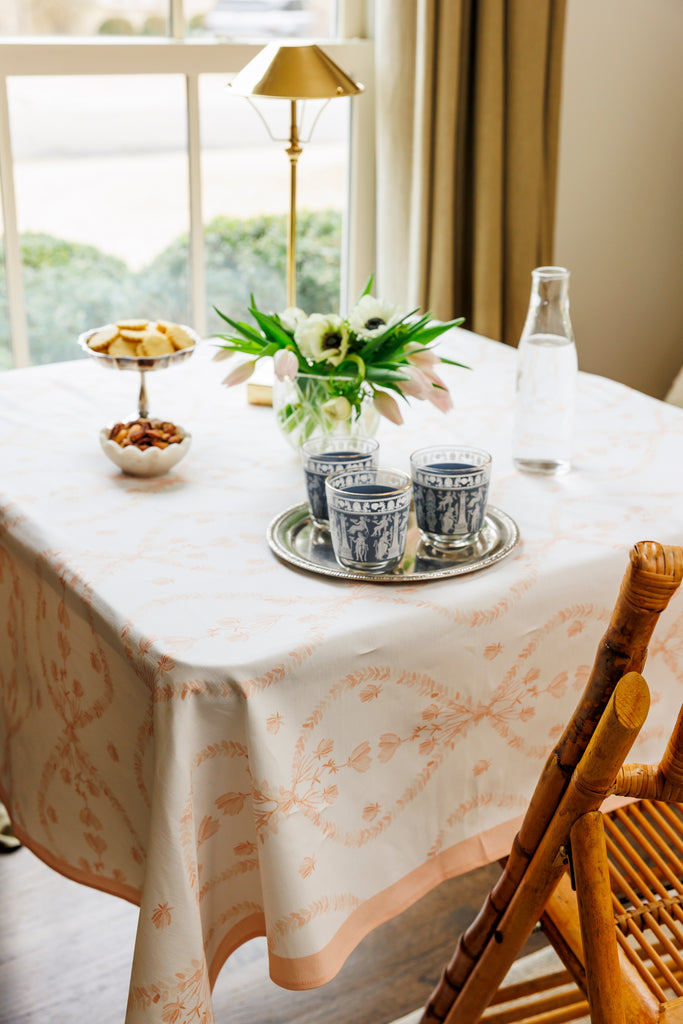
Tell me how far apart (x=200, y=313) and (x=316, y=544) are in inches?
54.0

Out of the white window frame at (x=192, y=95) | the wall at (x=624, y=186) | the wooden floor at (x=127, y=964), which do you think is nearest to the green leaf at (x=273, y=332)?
the wooden floor at (x=127, y=964)

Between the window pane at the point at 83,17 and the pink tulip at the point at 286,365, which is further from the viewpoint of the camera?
the window pane at the point at 83,17

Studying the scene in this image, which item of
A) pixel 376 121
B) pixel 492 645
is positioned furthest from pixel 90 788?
pixel 376 121

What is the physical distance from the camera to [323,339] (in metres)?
1.12

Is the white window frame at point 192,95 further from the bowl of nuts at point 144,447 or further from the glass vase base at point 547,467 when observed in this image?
the glass vase base at point 547,467

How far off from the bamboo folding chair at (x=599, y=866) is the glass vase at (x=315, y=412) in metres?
0.49

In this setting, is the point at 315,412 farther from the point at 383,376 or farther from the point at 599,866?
the point at 599,866

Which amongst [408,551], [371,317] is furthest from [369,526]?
[371,317]

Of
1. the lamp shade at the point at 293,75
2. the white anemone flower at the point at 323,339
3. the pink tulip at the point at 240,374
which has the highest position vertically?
the lamp shade at the point at 293,75

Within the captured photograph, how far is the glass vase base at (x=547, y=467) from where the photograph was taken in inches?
46.9

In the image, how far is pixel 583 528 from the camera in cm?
104

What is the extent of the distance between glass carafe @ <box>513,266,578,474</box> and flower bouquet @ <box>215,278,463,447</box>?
118mm

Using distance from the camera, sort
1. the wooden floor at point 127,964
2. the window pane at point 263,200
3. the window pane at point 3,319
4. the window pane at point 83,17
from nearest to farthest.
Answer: the wooden floor at point 127,964, the window pane at point 83,17, the window pane at point 3,319, the window pane at point 263,200

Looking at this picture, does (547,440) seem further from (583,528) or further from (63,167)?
(63,167)
